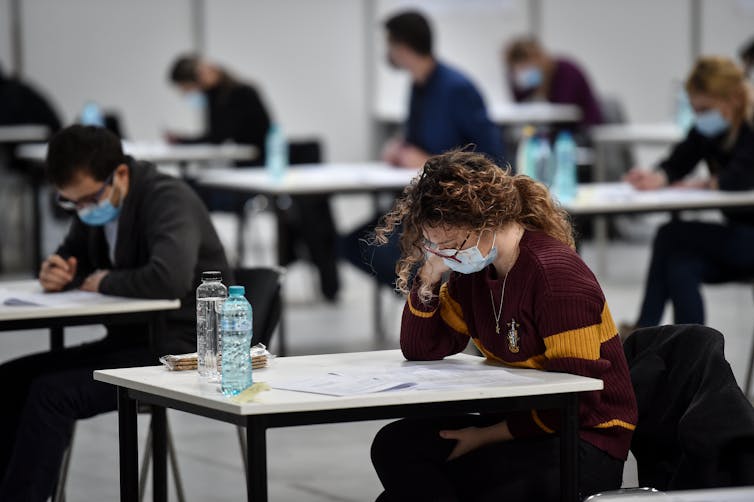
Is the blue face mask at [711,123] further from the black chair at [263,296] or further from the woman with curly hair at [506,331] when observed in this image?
the woman with curly hair at [506,331]

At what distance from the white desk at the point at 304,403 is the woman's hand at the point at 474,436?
0.13 metres

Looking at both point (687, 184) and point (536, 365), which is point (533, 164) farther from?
point (536, 365)

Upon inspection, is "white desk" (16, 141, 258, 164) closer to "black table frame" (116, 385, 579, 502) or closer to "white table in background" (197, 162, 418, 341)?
"white table in background" (197, 162, 418, 341)

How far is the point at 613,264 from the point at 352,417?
6.62m

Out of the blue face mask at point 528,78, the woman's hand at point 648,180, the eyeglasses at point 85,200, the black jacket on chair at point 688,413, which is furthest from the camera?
the blue face mask at point 528,78

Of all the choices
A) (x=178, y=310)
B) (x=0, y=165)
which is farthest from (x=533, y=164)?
(x=0, y=165)

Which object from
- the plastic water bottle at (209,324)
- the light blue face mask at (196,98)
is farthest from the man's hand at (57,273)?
the light blue face mask at (196,98)

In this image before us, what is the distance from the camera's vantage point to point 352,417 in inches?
91.3

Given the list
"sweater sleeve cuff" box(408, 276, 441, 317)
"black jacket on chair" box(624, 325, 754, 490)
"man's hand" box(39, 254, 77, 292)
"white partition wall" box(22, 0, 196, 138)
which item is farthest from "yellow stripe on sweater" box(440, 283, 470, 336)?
"white partition wall" box(22, 0, 196, 138)

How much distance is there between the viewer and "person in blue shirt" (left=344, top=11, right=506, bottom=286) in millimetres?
5867

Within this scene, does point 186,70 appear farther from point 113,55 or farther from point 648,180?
point 648,180

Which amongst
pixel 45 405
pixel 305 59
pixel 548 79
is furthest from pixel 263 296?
pixel 305 59

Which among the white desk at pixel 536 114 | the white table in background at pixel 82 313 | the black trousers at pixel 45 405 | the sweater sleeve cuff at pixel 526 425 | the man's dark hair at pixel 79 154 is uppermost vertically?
the white desk at pixel 536 114

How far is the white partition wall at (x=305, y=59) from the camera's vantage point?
37.9ft
